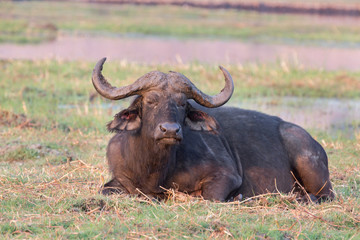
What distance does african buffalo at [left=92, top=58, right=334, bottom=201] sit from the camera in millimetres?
4727

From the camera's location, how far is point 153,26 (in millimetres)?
27656

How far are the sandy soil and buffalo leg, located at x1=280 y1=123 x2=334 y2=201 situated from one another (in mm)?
10671

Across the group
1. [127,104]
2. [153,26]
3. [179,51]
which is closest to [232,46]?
[179,51]

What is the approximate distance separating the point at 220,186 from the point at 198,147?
1.30 ft

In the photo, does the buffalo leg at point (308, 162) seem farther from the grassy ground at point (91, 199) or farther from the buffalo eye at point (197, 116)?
the buffalo eye at point (197, 116)

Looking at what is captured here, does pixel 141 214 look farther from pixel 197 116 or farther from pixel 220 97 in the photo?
pixel 220 97

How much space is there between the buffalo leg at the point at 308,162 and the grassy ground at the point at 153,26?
1645cm

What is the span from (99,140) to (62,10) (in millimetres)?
30511

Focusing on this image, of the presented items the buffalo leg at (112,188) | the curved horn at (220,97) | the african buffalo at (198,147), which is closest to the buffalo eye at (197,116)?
the african buffalo at (198,147)

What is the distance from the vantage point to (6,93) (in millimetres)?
10336

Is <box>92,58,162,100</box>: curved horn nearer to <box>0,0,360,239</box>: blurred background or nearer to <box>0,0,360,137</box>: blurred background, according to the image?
<box>0,0,360,239</box>: blurred background

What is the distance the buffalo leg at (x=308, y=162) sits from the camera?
5645 mm

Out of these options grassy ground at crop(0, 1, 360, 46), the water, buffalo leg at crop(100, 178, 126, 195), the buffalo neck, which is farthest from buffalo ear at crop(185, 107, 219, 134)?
grassy ground at crop(0, 1, 360, 46)

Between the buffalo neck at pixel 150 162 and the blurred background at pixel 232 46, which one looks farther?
the blurred background at pixel 232 46
